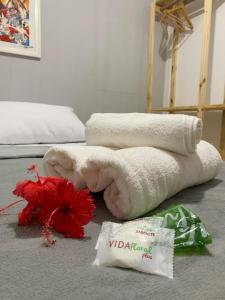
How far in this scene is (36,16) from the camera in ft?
5.77

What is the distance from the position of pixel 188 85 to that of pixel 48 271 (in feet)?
7.00

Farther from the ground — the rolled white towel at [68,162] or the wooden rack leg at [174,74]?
the wooden rack leg at [174,74]

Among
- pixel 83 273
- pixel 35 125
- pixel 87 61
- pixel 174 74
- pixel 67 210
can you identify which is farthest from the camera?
pixel 174 74

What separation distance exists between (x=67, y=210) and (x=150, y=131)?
11.2 inches

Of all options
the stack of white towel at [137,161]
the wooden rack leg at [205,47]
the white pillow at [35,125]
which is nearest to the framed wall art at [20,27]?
the white pillow at [35,125]

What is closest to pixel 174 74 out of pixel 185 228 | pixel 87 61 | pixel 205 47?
pixel 205 47

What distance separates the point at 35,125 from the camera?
137 centimetres

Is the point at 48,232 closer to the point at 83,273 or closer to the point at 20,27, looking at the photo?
the point at 83,273

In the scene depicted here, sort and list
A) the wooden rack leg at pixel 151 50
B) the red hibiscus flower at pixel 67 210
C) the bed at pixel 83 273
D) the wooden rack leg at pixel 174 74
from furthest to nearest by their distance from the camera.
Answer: the wooden rack leg at pixel 174 74 < the wooden rack leg at pixel 151 50 < the red hibiscus flower at pixel 67 210 < the bed at pixel 83 273

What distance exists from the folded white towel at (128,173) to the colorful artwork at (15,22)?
4.70 feet

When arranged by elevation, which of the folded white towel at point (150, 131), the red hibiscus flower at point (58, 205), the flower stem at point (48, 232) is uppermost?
the folded white towel at point (150, 131)

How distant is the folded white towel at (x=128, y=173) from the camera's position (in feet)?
1.42

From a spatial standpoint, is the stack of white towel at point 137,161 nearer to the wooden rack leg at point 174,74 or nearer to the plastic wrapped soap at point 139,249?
the plastic wrapped soap at point 139,249

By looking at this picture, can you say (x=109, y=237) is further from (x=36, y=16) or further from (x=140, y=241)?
(x=36, y=16)
